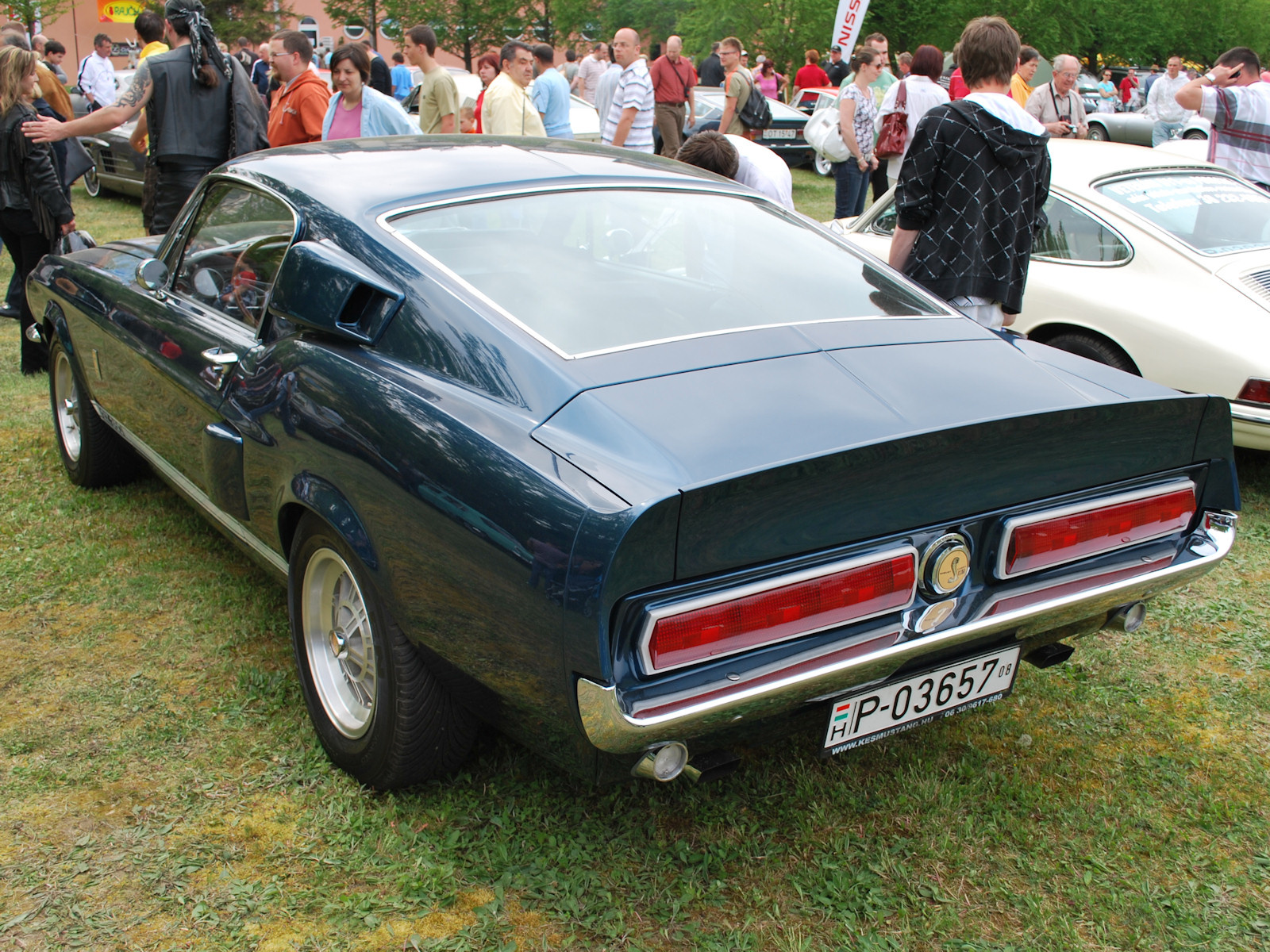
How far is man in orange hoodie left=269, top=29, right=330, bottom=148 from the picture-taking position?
678 cm

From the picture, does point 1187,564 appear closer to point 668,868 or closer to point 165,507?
point 668,868

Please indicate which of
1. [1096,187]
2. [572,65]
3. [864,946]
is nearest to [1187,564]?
[864,946]

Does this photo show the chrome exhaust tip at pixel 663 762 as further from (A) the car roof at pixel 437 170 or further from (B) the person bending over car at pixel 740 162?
(B) the person bending over car at pixel 740 162

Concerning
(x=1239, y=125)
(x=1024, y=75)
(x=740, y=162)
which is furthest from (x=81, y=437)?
(x=1024, y=75)

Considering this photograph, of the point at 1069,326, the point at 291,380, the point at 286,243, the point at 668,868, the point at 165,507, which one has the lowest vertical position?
the point at 165,507

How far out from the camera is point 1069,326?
16.5 ft

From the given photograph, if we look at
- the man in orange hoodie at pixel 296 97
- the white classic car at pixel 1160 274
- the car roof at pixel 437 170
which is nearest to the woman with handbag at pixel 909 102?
the white classic car at pixel 1160 274

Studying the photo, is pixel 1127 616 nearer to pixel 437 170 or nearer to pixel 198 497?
pixel 437 170

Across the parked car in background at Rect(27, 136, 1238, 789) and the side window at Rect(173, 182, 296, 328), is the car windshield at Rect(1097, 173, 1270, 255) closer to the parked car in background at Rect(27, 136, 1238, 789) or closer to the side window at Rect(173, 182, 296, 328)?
the parked car in background at Rect(27, 136, 1238, 789)

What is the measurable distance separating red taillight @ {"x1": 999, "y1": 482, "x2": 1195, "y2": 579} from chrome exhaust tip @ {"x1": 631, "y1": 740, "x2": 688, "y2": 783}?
796 millimetres

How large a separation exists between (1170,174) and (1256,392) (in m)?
1.62

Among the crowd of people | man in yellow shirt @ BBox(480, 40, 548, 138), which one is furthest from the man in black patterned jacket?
man in yellow shirt @ BBox(480, 40, 548, 138)

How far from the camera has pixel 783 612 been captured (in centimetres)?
200

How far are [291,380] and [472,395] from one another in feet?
2.16
